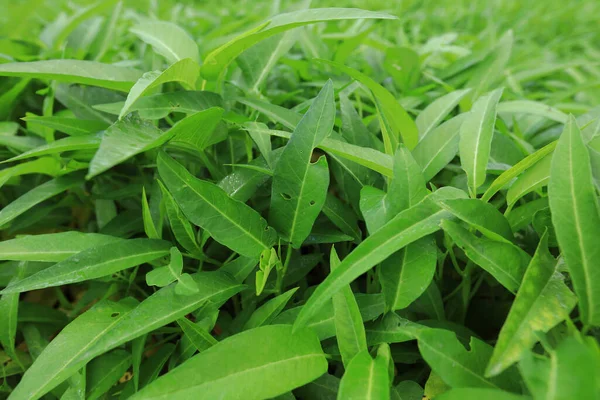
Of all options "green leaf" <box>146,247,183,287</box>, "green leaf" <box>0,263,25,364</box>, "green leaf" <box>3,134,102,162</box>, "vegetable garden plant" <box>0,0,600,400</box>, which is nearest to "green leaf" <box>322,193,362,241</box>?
"vegetable garden plant" <box>0,0,600,400</box>

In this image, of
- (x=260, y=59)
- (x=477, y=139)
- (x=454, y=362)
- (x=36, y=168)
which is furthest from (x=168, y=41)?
(x=454, y=362)

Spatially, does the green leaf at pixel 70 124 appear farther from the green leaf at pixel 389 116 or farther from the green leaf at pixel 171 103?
the green leaf at pixel 389 116

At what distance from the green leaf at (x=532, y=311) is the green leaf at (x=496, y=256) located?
0.02 metres

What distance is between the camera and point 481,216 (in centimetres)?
50

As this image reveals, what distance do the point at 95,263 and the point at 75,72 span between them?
271 mm

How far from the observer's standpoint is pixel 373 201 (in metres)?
0.54

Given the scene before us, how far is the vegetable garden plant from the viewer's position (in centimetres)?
44

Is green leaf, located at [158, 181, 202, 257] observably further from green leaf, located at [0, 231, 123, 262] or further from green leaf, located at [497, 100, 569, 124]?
green leaf, located at [497, 100, 569, 124]

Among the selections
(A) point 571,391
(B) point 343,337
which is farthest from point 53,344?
(A) point 571,391

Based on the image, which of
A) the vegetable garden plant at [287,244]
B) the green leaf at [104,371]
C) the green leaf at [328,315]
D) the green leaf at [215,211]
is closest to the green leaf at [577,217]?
the vegetable garden plant at [287,244]

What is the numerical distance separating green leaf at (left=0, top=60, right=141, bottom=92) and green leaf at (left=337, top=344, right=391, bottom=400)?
0.48m

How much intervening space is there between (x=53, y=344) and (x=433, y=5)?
2268 millimetres

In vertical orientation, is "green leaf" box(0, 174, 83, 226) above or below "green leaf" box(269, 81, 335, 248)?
below

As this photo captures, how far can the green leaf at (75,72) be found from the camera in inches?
23.3
